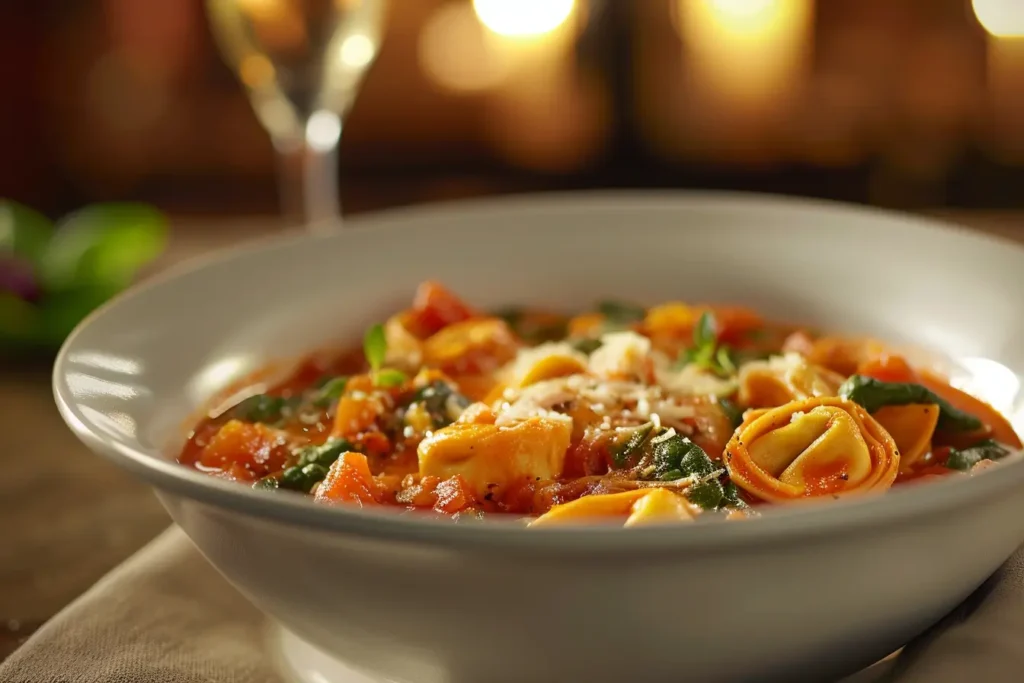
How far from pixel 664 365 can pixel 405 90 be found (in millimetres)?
5084

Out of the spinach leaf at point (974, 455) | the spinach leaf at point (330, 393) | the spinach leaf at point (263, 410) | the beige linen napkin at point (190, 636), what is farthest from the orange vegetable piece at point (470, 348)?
the spinach leaf at point (974, 455)

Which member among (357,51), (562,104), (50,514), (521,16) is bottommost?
(50,514)

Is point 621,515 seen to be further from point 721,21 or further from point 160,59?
point 160,59

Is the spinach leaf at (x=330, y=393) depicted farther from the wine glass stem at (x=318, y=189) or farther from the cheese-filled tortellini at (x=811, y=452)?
the wine glass stem at (x=318, y=189)

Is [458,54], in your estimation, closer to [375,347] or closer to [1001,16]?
[1001,16]

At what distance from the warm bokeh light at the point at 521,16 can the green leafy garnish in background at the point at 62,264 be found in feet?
11.3

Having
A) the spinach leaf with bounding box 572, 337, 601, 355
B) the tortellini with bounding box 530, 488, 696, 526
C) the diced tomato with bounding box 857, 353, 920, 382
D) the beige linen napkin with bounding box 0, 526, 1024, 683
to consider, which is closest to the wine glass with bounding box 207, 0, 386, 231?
the spinach leaf with bounding box 572, 337, 601, 355

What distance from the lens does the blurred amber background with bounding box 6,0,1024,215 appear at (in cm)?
624

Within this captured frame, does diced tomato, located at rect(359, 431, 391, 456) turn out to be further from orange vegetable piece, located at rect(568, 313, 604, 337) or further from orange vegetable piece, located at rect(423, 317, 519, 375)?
orange vegetable piece, located at rect(568, 313, 604, 337)

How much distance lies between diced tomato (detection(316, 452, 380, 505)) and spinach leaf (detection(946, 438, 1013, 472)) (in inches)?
38.0

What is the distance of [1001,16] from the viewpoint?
5918 millimetres

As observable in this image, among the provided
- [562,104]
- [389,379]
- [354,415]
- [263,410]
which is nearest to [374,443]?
[354,415]

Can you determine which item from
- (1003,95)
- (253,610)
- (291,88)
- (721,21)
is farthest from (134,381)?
(1003,95)

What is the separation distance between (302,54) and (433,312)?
814 millimetres
